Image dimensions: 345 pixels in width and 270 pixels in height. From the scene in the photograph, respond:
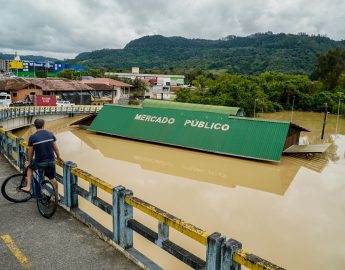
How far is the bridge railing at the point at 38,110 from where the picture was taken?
33928 mm

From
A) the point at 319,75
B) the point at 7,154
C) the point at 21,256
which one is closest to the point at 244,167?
the point at 7,154

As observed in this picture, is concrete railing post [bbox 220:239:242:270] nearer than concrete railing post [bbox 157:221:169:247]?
Yes

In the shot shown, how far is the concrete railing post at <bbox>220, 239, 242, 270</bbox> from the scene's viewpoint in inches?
158

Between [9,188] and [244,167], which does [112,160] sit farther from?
[9,188]

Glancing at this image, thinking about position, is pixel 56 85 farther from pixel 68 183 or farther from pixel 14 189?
pixel 68 183

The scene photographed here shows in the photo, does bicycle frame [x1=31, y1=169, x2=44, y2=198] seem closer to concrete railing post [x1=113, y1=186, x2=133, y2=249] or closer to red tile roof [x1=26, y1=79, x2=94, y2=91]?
concrete railing post [x1=113, y1=186, x2=133, y2=249]

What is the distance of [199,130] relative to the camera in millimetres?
27078

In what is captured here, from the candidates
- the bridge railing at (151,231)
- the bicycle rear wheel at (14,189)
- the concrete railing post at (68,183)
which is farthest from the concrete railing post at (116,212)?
the bicycle rear wheel at (14,189)

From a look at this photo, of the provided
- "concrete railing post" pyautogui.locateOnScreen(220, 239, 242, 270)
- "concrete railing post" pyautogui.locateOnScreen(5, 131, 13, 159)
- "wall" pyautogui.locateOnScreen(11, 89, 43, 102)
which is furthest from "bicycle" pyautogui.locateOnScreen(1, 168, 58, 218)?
"wall" pyautogui.locateOnScreen(11, 89, 43, 102)

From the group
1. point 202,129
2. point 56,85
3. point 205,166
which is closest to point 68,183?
point 205,166

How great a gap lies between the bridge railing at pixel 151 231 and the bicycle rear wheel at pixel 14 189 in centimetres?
86

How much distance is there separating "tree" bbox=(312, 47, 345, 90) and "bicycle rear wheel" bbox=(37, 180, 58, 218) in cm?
8301

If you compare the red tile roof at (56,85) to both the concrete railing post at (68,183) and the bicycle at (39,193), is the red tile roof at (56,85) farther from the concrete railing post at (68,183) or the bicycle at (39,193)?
the concrete railing post at (68,183)

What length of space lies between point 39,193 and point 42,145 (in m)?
1.02
